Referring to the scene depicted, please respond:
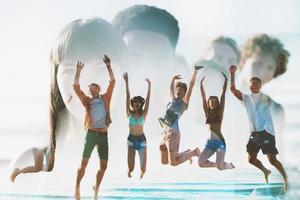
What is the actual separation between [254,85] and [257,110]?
0.38 feet

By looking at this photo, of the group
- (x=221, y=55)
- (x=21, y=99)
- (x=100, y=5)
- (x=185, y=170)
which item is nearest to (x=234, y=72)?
(x=221, y=55)

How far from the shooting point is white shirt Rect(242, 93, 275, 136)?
123 inches

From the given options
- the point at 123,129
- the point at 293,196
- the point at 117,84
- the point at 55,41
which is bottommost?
the point at 293,196

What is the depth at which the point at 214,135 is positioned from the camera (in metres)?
3.12

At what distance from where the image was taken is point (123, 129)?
312 cm

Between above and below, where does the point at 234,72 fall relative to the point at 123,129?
above

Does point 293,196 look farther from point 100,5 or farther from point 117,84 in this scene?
point 100,5

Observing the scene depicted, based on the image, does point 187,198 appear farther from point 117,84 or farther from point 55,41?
point 55,41

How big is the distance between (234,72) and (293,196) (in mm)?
630

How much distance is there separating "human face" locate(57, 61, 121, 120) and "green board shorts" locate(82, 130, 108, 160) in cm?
10

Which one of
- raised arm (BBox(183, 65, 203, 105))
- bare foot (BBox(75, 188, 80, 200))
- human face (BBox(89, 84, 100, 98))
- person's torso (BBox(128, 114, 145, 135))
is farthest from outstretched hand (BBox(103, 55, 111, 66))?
bare foot (BBox(75, 188, 80, 200))

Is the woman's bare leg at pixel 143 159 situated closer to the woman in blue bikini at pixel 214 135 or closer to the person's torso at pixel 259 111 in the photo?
the woman in blue bikini at pixel 214 135

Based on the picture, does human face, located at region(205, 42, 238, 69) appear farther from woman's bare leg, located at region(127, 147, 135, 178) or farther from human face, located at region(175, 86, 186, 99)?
woman's bare leg, located at region(127, 147, 135, 178)

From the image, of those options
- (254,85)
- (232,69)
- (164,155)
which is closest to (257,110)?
Answer: (254,85)
